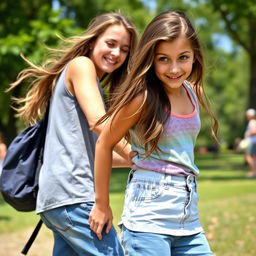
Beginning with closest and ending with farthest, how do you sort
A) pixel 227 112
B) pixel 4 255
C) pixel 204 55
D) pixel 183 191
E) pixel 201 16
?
pixel 183 191
pixel 204 55
pixel 4 255
pixel 201 16
pixel 227 112

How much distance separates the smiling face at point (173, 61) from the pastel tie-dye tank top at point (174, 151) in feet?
0.56

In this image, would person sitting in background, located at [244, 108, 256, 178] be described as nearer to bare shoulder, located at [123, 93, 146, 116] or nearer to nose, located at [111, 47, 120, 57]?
nose, located at [111, 47, 120, 57]

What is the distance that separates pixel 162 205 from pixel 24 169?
0.82 metres

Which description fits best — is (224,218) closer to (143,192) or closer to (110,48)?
(110,48)

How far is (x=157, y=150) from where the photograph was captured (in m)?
2.61

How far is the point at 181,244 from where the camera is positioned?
2.63 m

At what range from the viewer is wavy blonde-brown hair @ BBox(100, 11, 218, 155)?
8.47 feet

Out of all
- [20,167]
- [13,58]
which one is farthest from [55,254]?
[13,58]

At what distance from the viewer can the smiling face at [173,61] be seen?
2.62 meters

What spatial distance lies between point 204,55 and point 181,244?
3.01 feet

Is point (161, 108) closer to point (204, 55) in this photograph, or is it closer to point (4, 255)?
point (204, 55)

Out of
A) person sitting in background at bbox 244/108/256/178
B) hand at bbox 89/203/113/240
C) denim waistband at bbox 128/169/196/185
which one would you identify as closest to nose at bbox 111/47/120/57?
denim waistband at bbox 128/169/196/185

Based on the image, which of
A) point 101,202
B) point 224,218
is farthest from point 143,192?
point 224,218

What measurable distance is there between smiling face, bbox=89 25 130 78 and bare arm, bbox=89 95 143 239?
0.57m
